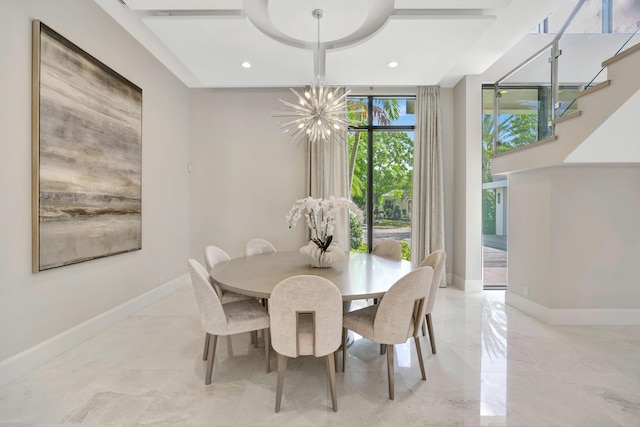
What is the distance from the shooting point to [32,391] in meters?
2.03

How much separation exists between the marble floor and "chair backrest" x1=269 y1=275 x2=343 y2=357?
0.40 meters

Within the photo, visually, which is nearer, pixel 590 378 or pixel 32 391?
pixel 32 391

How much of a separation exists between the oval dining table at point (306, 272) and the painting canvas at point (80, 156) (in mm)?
1253

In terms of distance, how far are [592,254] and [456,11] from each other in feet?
9.25

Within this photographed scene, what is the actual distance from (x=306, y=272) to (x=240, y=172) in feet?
9.79

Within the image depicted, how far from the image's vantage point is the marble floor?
5.90 ft

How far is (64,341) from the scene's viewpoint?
2.58 m

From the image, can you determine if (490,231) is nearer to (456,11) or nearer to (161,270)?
(456,11)

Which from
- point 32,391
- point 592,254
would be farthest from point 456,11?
point 32,391

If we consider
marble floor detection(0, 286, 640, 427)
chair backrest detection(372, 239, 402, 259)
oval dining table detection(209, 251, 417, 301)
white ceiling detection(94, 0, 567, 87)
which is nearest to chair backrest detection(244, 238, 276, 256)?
oval dining table detection(209, 251, 417, 301)

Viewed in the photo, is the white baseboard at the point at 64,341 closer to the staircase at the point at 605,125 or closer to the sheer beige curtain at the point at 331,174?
the sheer beige curtain at the point at 331,174

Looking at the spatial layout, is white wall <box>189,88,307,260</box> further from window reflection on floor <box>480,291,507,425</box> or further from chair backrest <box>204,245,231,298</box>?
window reflection on floor <box>480,291,507,425</box>

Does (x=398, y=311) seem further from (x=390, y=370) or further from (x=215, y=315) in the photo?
(x=215, y=315)

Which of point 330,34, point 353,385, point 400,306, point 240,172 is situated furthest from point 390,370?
point 240,172
